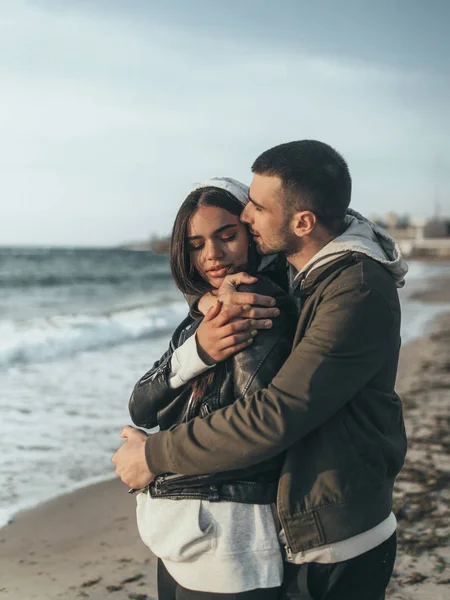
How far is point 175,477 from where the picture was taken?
179 cm

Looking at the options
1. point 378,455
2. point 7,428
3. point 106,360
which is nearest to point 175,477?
point 378,455

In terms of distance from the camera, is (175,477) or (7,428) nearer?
(175,477)

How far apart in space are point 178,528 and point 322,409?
53 centimetres

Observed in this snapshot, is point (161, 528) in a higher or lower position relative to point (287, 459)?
lower

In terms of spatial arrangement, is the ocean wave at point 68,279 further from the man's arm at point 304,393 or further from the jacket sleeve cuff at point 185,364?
the man's arm at point 304,393

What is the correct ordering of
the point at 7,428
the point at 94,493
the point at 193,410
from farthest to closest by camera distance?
1. the point at 7,428
2. the point at 94,493
3. the point at 193,410

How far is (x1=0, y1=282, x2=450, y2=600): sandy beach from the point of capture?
136 inches

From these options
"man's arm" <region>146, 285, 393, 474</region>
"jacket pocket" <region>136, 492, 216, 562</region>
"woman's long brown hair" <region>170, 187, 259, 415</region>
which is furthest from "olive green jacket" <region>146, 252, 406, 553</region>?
"woman's long brown hair" <region>170, 187, 259, 415</region>

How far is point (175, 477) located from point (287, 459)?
1.02ft

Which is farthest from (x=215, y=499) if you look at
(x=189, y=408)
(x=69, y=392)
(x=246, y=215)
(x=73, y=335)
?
(x=73, y=335)

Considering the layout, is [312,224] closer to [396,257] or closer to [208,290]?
[396,257]

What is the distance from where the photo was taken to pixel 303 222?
6.14 feet

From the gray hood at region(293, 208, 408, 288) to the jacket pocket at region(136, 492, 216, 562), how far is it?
73 centimetres

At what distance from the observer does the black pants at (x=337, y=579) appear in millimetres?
1762
